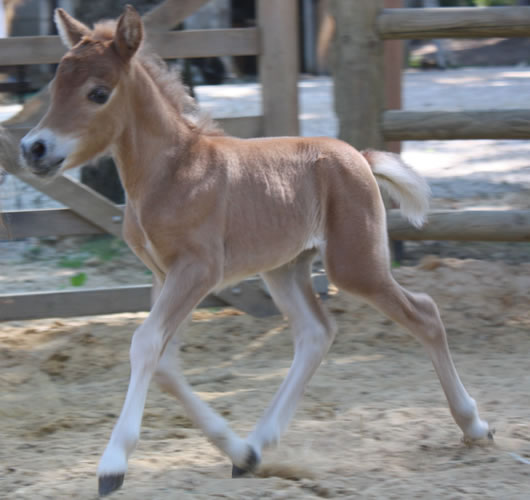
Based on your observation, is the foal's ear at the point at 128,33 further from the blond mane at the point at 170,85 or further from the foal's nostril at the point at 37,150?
the foal's nostril at the point at 37,150

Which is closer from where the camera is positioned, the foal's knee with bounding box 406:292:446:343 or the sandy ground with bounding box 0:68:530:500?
the sandy ground with bounding box 0:68:530:500

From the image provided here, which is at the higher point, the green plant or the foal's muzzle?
the foal's muzzle

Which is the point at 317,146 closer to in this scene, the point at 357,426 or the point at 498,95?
the point at 357,426

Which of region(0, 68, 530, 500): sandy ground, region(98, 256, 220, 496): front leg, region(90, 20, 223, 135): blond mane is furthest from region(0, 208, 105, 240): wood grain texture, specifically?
region(98, 256, 220, 496): front leg

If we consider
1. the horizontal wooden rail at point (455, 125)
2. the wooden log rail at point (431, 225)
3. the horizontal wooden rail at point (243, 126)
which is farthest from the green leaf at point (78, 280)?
the horizontal wooden rail at point (455, 125)

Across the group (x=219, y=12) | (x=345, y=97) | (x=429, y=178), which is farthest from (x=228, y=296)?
(x=219, y=12)

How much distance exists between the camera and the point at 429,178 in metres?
8.03

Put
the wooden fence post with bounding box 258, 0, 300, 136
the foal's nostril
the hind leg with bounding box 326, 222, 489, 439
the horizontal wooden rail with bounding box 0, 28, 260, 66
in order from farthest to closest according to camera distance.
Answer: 1. the wooden fence post with bounding box 258, 0, 300, 136
2. the horizontal wooden rail with bounding box 0, 28, 260, 66
3. the hind leg with bounding box 326, 222, 489, 439
4. the foal's nostril

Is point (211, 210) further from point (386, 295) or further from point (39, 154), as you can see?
point (386, 295)

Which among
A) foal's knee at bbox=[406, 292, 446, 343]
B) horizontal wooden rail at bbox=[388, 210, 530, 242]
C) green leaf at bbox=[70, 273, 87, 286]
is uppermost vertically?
foal's knee at bbox=[406, 292, 446, 343]

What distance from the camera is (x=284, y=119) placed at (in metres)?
4.83

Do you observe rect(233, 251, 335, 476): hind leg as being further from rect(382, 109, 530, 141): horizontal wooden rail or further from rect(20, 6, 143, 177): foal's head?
→ rect(382, 109, 530, 141): horizontal wooden rail

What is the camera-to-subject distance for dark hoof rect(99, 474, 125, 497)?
8.81ft

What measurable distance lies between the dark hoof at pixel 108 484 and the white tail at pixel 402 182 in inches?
70.5
